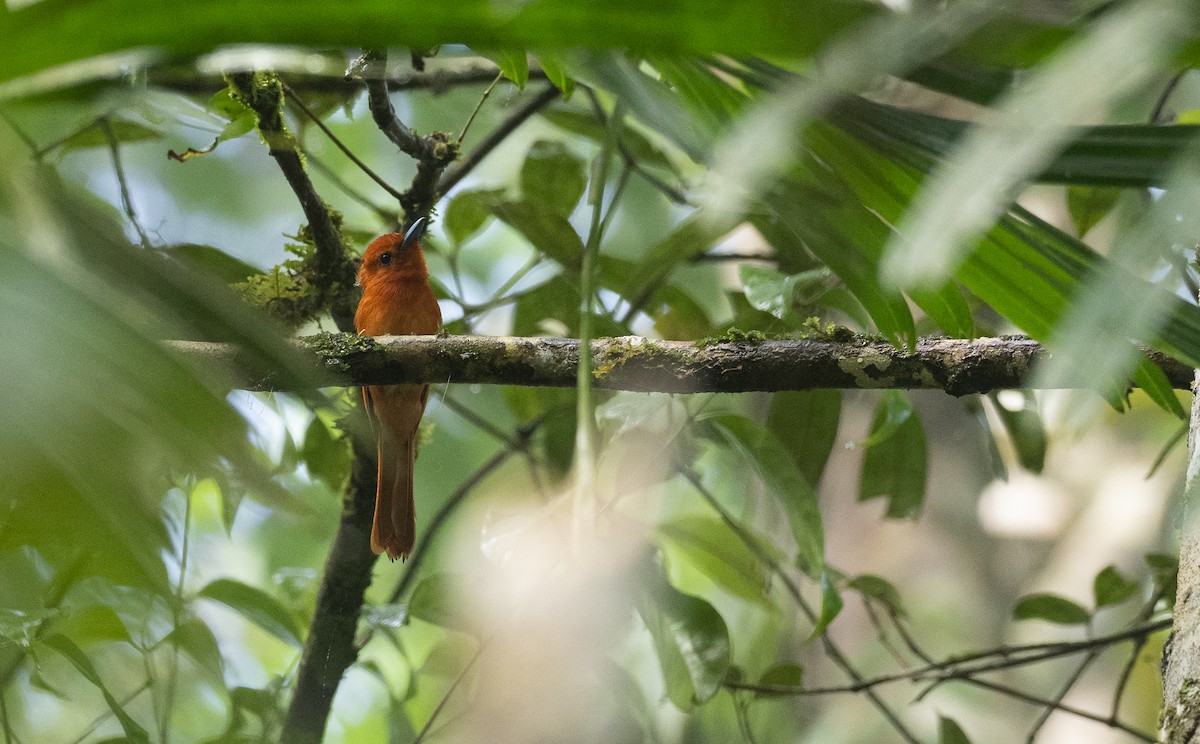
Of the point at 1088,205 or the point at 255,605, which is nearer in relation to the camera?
the point at 255,605

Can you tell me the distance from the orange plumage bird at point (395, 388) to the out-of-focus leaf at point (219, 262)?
11.8 inches

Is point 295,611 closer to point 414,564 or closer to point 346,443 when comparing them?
point 414,564

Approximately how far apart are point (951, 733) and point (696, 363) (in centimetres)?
118

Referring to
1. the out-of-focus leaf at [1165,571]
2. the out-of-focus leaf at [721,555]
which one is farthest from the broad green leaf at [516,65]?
the out-of-focus leaf at [1165,571]

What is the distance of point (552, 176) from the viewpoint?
2.34m

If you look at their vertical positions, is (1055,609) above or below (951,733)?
above

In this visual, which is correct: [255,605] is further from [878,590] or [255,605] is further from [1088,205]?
[1088,205]

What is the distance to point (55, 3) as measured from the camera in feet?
1.13

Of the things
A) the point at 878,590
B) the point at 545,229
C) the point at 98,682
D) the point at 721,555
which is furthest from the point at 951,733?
the point at 98,682

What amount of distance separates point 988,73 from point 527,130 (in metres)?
3.38

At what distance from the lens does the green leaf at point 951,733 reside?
206 centimetres

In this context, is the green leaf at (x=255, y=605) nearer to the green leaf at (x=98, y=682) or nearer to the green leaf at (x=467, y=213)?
the green leaf at (x=98, y=682)

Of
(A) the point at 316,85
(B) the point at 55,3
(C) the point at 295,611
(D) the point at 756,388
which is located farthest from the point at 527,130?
(B) the point at 55,3

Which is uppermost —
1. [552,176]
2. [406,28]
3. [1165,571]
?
[552,176]
